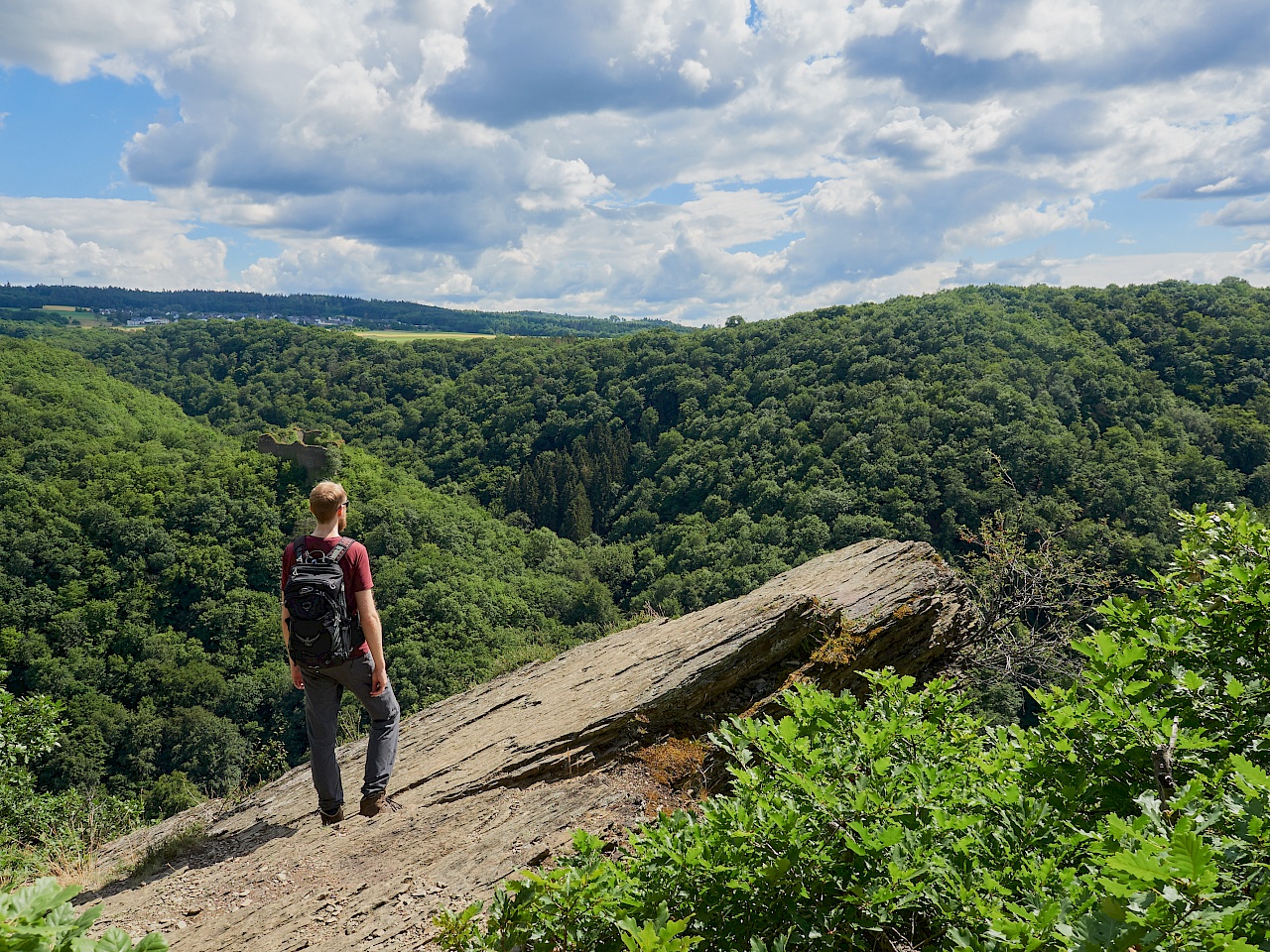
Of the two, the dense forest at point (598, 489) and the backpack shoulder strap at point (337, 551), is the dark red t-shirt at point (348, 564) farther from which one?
the dense forest at point (598, 489)

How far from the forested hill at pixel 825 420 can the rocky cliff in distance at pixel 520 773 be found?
109 feet

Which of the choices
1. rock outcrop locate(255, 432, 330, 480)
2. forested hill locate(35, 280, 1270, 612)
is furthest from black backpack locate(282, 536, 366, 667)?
rock outcrop locate(255, 432, 330, 480)

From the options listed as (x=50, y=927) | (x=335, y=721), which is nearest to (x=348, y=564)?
(x=335, y=721)

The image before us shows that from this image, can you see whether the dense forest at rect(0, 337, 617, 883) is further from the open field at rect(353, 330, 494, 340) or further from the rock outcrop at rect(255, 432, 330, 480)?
the open field at rect(353, 330, 494, 340)

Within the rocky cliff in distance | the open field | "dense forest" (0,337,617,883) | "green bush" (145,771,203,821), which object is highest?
the open field

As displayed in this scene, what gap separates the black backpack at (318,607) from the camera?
5.06 meters

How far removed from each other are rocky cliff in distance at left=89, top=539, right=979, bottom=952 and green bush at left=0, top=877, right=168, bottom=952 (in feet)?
10.6

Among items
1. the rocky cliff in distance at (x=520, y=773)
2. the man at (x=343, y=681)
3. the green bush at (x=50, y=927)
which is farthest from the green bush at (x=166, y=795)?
the green bush at (x=50, y=927)

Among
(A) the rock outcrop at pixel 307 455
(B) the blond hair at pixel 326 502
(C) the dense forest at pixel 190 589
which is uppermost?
(B) the blond hair at pixel 326 502

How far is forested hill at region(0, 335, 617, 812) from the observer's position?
42.5m

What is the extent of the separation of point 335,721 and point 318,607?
1.40 metres

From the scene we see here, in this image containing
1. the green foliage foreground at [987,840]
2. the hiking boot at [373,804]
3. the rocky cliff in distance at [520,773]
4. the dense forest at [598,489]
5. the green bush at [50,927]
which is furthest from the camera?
the dense forest at [598,489]

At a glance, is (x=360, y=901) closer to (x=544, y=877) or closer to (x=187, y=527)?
(x=544, y=877)

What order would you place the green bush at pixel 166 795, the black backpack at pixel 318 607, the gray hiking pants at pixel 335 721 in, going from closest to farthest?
the black backpack at pixel 318 607
the gray hiking pants at pixel 335 721
the green bush at pixel 166 795
